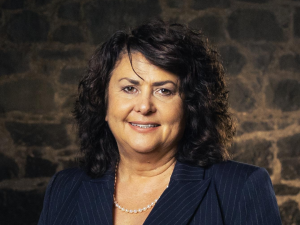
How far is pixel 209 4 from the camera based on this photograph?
3480 millimetres

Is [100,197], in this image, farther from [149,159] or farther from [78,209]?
[149,159]

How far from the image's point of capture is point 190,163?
175 centimetres

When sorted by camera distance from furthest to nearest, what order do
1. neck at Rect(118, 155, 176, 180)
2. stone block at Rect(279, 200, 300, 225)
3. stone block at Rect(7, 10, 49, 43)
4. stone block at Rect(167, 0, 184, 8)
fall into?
stone block at Rect(279, 200, 300, 225)
stone block at Rect(167, 0, 184, 8)
stone block at Rect(7, 10, 49, 43)
neck at Rect(118, 155, 176, 180)

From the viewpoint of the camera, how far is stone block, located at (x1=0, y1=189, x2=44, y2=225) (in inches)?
132

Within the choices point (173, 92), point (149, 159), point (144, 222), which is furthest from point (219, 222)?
point (173, 92)

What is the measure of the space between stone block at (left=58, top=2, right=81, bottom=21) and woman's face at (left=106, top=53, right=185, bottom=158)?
187 centimetres

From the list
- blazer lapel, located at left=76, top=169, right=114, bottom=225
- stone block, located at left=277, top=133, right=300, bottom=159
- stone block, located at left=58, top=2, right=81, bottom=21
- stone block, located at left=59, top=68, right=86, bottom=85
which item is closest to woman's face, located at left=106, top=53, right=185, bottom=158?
blazer lapel, located at left=76, top=169, right=114, bottom=225

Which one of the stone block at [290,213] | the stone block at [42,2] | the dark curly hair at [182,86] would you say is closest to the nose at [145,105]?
the dark curly hair at [182,86]

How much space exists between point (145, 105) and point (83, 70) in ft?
6.38

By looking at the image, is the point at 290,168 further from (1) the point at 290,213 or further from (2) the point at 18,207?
(2) the point at 18,207

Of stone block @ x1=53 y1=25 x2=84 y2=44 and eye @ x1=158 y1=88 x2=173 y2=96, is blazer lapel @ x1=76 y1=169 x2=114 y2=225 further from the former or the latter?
stone block @ x1=53 y1=25 x2=84 y2=44

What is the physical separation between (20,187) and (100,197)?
187 centimetres

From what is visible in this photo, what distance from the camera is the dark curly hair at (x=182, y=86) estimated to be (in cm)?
166

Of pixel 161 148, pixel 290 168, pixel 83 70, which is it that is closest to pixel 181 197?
pixel 161 148
